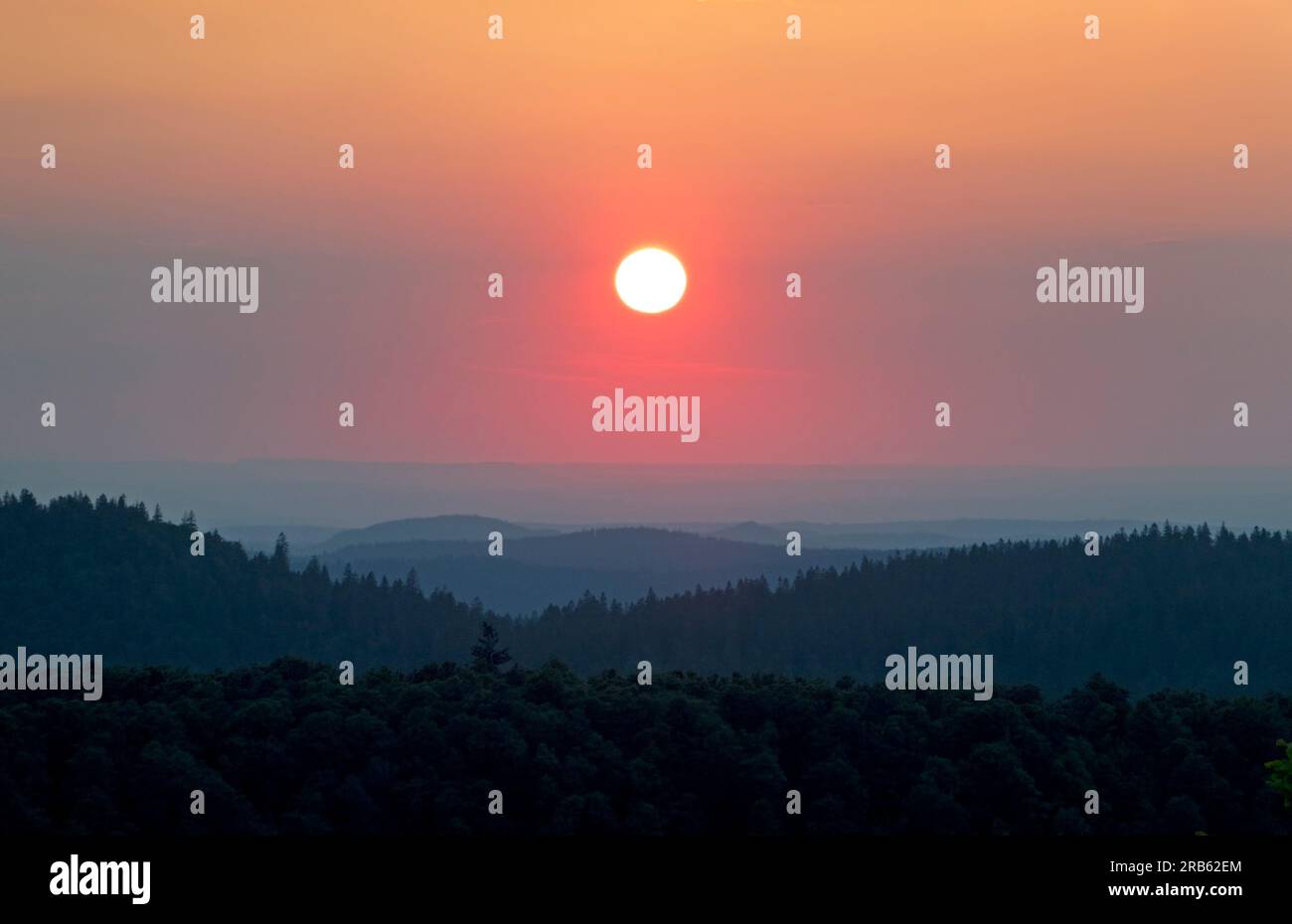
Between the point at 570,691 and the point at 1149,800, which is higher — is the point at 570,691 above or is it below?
→ above

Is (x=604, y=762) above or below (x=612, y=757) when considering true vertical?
below

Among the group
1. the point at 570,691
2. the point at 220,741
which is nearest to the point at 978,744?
the point at 570,691

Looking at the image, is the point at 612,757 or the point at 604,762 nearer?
the point at 612,757

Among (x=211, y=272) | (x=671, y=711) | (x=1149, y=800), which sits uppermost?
(x=211, y=272)

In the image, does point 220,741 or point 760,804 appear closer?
point 760,804

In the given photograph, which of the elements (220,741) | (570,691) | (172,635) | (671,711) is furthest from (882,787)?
(172,635)
